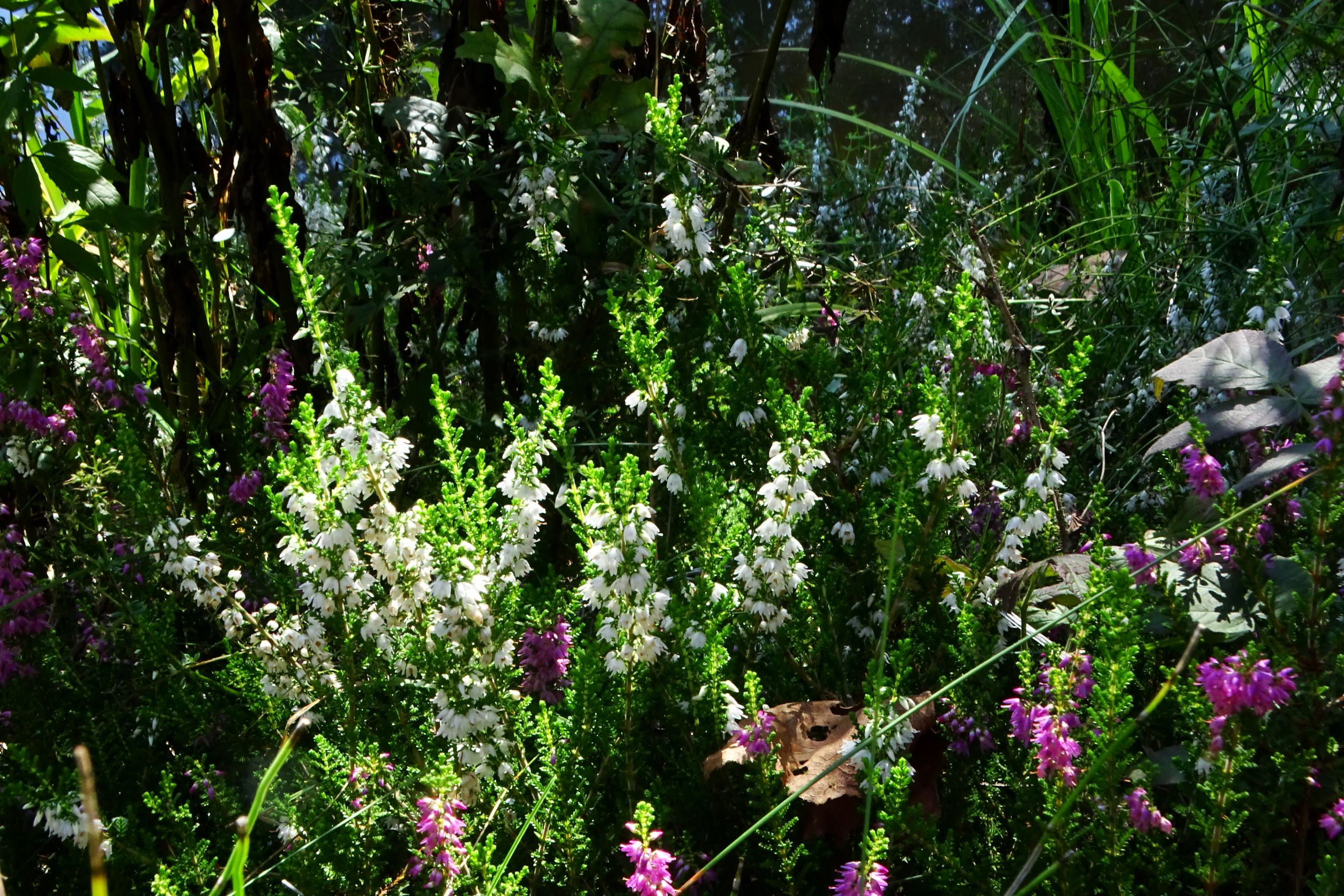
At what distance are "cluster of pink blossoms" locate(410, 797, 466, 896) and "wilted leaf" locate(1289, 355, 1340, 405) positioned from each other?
1040 mm

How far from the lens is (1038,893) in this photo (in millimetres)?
1265

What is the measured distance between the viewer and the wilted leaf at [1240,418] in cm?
119

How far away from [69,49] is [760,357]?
6.98ft

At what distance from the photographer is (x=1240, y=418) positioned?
3.97ft

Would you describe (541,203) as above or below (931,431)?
above

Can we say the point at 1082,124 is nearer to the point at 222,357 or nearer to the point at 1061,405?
the point at 1061,405

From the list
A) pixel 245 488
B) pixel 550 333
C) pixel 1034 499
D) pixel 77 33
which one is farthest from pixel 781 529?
pixel 77 33

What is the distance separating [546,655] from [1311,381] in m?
1.04

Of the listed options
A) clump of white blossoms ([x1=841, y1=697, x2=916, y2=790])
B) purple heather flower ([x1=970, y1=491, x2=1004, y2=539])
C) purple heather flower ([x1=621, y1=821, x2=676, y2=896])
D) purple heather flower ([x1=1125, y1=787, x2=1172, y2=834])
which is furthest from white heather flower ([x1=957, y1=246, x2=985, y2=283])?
A: purple heather flower ([x1=621, y1=821, x2=676, y2=896])

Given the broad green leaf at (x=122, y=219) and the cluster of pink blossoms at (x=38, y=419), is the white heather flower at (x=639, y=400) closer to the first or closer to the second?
the broad green leaf at (x=122, y=219)

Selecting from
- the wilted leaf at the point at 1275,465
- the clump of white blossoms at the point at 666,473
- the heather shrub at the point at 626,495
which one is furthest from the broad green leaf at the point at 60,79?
the wilted leaf at the point at 1275,465

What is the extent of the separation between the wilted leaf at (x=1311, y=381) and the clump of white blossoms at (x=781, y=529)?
53cm

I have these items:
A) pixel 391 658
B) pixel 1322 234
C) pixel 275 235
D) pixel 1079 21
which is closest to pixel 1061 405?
pixel 391 658

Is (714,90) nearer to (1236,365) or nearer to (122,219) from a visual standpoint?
(122,219)
